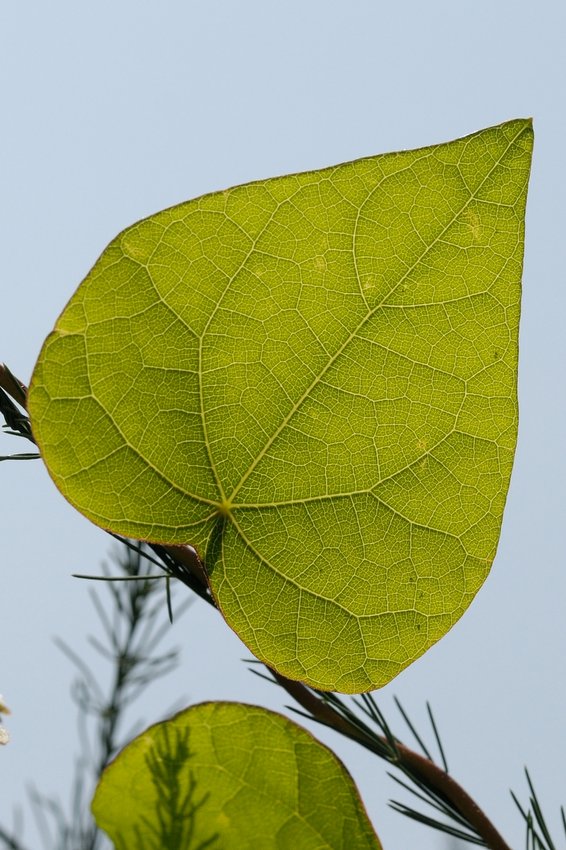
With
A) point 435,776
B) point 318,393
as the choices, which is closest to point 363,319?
point 318,393

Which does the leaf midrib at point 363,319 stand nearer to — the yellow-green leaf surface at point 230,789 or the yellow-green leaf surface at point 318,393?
the yellow-green leaf surface at point 318,393

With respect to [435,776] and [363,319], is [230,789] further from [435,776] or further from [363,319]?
[363,319]

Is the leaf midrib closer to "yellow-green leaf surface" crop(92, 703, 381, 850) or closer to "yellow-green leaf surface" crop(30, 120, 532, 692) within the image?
"yellow-green leaf surface" crop(30, 120, 532, 692)

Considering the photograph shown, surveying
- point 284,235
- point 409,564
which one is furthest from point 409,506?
point 284,235

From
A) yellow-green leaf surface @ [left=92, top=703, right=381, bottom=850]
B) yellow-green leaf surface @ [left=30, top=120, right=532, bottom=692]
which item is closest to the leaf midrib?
yellow-green leaf surface @ [left=30, top=120, right=532, bottom=692]

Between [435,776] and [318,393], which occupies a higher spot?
[318,393]

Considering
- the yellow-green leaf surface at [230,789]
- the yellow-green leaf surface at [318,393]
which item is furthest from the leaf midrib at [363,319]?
the yellow-green leaf surface at [230,789]
